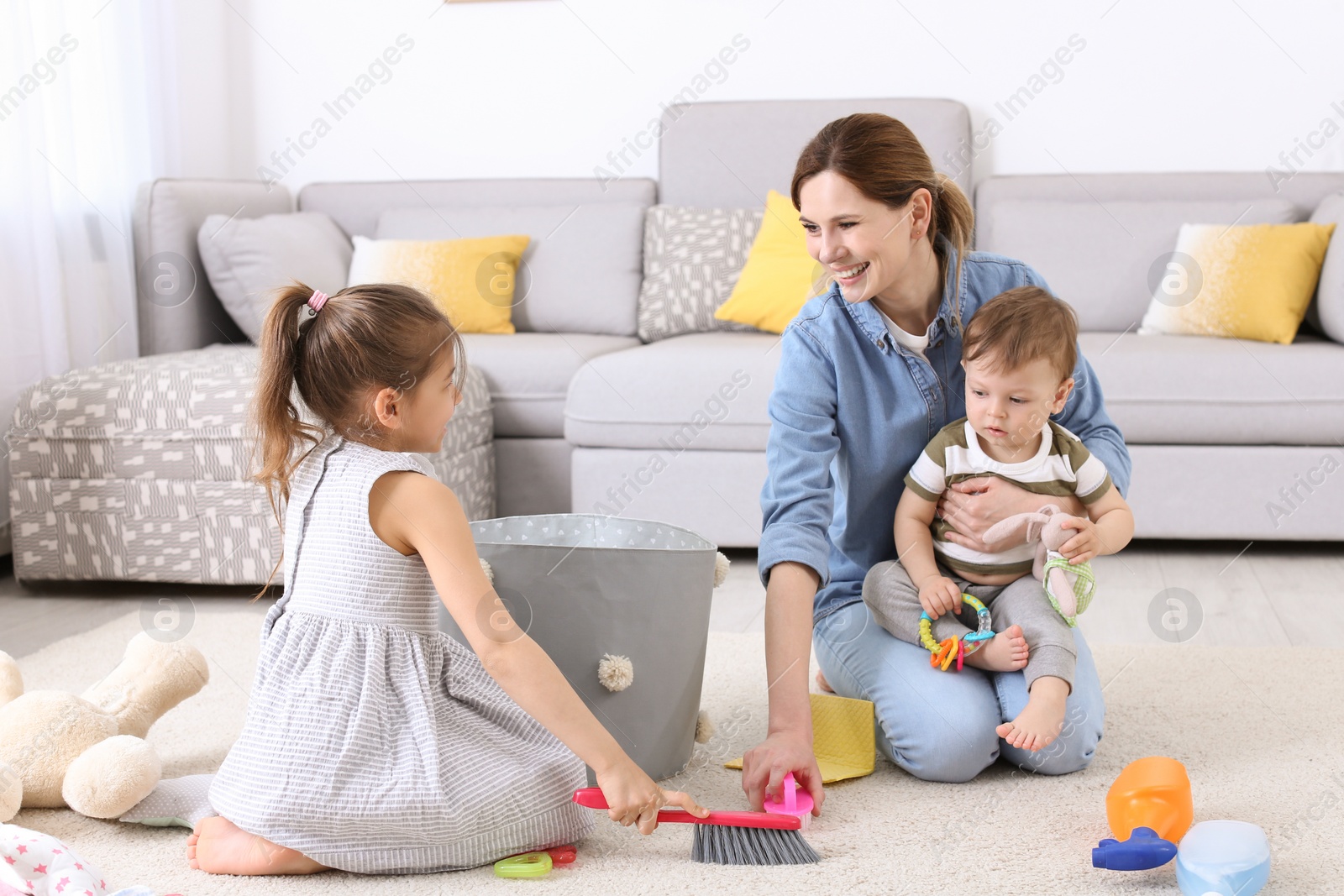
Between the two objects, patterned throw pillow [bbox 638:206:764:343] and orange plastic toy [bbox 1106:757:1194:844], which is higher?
patterned throw pillow [bbox 638:206:764:343]

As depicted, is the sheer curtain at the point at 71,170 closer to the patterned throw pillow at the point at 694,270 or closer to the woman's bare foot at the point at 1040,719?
the patterned throw pillow at the point at 694,270

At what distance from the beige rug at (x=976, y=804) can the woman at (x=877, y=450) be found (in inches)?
2.9

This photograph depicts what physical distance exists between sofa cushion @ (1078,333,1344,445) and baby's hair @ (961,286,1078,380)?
3.26ft

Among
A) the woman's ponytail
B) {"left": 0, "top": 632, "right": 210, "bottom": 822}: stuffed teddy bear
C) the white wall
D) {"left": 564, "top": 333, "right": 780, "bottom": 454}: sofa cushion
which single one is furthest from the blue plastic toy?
the white wall

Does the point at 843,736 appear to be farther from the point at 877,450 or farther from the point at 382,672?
the point at 382,672

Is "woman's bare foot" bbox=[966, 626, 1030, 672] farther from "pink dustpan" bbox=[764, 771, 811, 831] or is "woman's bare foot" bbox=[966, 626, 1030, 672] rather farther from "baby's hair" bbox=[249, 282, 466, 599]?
"baby's hair" bbox=[249, 282, 466, 599]

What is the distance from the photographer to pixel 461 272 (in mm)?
2719

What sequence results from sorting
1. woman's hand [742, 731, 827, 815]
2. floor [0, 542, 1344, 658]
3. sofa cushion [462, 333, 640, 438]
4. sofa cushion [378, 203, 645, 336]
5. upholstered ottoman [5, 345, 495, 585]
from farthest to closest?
sofa cushion [378, 203, 645, 336]
sofa cushion [462, 333, 640, 438]
upholstered ottoman [5, 345, 495, 585]
floor [0, 542, 1344, 658]
woman's hand [742, 731, 827, 815]

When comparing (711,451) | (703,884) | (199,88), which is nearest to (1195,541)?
(711,451)

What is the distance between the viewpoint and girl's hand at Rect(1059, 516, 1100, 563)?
4.25 feet

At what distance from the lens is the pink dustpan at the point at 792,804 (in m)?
1.16

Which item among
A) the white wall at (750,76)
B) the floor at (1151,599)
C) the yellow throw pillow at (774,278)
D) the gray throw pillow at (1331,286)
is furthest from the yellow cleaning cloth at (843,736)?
the white wall at (750,76)

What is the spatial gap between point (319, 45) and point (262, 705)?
2556 millimetres

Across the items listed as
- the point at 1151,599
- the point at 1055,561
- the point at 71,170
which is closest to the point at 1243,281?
the point at 1151,599
